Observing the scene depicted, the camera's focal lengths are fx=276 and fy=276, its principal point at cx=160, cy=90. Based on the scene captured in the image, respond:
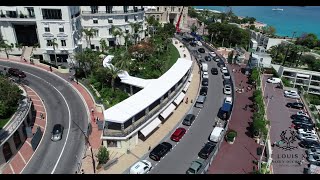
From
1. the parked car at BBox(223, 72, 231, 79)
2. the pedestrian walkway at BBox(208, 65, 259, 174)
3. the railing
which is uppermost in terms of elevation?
the railing

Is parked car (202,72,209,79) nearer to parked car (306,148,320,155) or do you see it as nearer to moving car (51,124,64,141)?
parked car (306,148,320,155)

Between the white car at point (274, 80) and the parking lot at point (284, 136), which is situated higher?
the white car at point (274, 80)

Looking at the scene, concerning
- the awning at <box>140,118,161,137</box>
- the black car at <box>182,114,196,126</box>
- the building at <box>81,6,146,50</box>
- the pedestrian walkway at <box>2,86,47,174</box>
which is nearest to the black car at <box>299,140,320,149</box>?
the black car at <box>182,114,196,126</box>

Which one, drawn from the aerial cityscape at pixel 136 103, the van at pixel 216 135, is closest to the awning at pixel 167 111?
the aerial cityscape at pixel 136 103

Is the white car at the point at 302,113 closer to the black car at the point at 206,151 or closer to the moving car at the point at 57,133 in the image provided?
the black car at the point at 206,151
